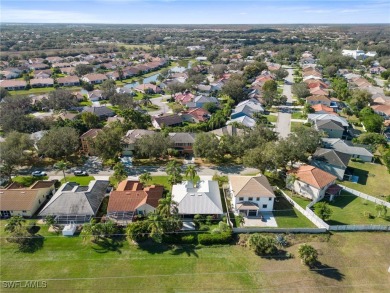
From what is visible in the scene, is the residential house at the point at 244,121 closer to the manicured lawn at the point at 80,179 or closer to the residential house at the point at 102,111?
the residential house at the point at 102,111

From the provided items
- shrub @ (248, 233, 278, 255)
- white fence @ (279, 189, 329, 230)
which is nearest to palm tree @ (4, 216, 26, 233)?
shrub @ (248, 233, 278, 255)

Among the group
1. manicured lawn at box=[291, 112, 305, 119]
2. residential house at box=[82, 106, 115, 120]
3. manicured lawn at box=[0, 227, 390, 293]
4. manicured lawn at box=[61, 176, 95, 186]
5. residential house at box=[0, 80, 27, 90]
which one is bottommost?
manicured lawn at box=[0, 227, 390, 293]

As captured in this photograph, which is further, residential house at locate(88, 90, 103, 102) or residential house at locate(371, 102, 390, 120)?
residential house at locate(88, 90, 103, 102)

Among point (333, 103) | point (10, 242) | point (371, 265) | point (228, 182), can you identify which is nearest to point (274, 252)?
point (371, 265)

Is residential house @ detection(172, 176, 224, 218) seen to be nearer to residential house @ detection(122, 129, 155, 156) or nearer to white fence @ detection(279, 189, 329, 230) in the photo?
white fence @ detection(279, 189, 329, 230)

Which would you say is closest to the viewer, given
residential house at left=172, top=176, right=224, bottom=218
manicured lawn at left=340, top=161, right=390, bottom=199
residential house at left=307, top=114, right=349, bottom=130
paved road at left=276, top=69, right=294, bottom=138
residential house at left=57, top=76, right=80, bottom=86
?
residential house at left=172, top=176, right=224, bottom=218

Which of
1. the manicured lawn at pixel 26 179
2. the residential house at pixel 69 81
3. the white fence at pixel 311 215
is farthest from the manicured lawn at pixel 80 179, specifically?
the residential house at pixel 69 81

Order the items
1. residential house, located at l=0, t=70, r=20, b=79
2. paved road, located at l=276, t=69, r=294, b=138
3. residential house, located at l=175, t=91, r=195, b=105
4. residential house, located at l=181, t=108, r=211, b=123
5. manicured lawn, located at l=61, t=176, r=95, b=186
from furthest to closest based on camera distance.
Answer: residential house, located at l=0, t=70, r=20, b=79 < residential house, located at l=175, t=91, r=195, b=105 < residential house, located at l=181, t=108, r=211, b=123 < paved road, located at l=276, t=69, r=294, b=138 < manicured lawn, located at l=61, t=176, r=95, b=186

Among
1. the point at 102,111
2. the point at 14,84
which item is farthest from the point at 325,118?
the point at 14,84

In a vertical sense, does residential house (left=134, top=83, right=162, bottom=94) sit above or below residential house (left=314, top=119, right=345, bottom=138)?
above
